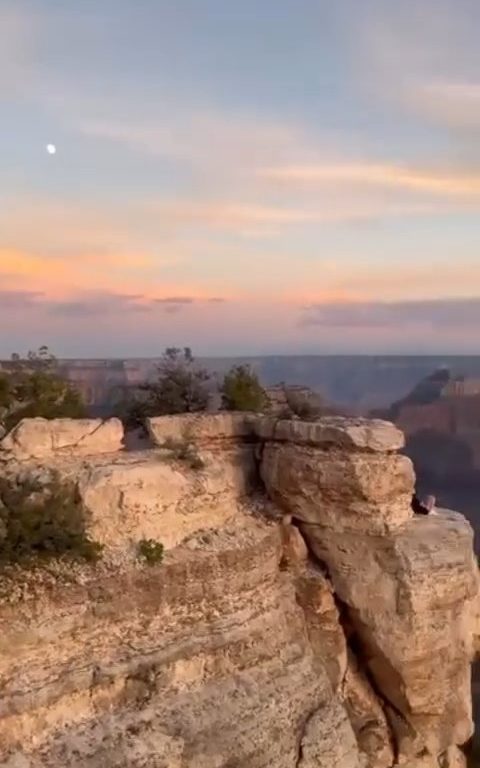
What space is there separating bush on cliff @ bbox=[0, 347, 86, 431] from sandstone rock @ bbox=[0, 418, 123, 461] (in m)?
1.41

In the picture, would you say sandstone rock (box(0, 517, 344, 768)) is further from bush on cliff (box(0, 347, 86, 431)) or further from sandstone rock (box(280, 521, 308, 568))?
bush on cliff (box(0, 347, 86, 431))

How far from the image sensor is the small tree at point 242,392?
50.6ft

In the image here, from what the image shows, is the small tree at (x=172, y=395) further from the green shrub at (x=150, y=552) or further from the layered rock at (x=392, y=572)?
the green shrub at (x=150, y=552)

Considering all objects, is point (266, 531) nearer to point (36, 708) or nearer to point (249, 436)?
point (249, 436)

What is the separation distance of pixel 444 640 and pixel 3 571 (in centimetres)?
652

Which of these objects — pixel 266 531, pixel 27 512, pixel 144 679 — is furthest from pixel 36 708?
pixel 266 531

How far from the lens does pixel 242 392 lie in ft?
51.0

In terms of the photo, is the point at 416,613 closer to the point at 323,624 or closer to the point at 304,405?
the point at 323,624

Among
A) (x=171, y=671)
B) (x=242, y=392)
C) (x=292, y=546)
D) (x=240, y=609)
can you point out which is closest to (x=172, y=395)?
(x=242, y=392)

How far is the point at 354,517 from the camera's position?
1259 cm

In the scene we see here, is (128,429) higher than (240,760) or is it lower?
higher

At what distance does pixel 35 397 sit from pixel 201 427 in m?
2.75

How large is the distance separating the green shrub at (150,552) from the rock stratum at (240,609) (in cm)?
10

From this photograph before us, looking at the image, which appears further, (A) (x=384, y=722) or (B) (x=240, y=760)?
(A) (x=384, y=722)
